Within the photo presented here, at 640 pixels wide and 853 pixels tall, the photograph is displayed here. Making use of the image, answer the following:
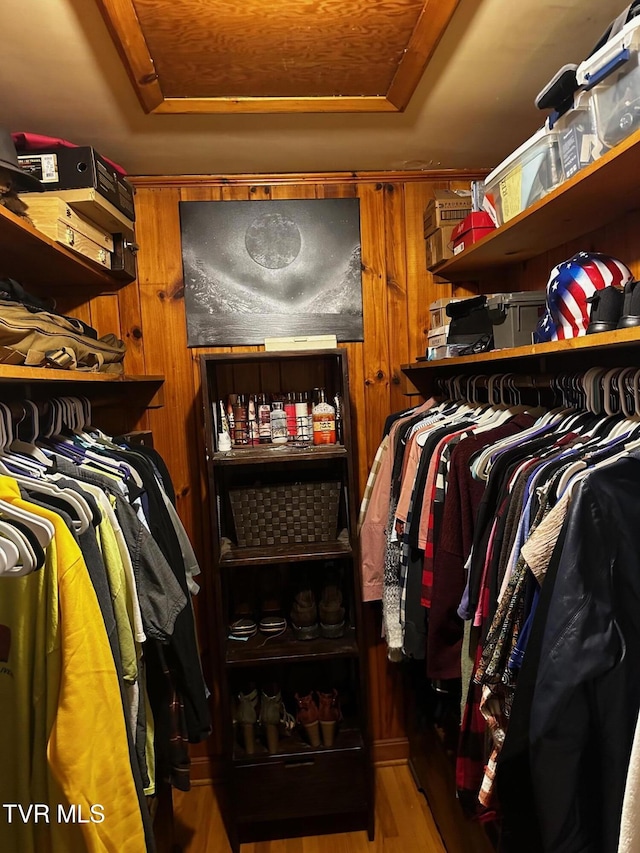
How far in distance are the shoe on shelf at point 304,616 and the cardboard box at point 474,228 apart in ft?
4.37

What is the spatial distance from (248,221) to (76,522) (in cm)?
148

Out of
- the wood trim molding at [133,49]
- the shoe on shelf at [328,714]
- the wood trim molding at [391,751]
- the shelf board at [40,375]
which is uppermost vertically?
the wood trim molding at [133,49]

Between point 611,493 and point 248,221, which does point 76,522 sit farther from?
point 248,221

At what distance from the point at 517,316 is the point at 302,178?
108 centimetres

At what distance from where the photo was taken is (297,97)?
160 cm

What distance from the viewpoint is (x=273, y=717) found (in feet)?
6.86

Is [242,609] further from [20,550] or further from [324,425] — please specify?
[20,550]

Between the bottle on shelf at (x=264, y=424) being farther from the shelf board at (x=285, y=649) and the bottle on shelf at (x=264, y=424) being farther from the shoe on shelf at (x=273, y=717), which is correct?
the shoe on shelf at (x=273, y=717)

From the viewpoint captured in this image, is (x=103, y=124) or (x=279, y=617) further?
(x=279, y=617)

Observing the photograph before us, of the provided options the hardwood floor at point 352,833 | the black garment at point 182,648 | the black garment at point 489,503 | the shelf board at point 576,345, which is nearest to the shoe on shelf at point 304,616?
the black garment at point 182,648

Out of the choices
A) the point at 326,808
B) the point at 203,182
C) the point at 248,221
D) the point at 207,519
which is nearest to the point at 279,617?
the point at 207,519

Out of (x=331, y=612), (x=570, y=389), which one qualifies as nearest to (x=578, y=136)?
(x=570, y=389)

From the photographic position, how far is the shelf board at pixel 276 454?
191 centimetres

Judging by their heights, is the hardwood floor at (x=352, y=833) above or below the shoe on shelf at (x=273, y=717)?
below
